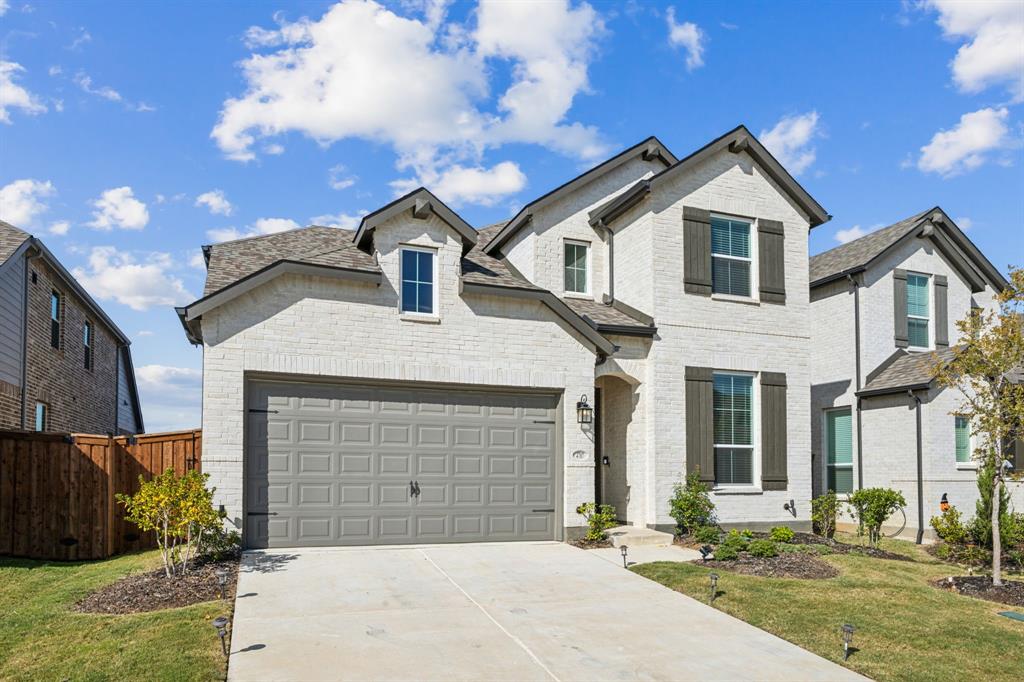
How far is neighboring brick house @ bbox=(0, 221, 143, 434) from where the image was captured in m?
17.1

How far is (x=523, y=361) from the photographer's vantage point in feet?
47.2

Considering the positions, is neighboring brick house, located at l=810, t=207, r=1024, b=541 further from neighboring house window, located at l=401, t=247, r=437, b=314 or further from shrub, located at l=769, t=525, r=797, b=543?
neighboring house window, located at l=401, t=247, r=437, b=314

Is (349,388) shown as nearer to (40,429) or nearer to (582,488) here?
(582,488)

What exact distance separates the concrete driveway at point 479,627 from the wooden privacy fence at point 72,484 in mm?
2543

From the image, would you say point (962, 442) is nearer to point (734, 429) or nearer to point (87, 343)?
point (734, 429)

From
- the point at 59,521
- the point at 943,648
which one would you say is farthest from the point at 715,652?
the point at 59,521

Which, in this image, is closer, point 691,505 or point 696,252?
point 691,505

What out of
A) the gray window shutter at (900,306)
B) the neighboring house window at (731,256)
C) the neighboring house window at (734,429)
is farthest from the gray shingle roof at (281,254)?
the gray window shutter at (900,306)

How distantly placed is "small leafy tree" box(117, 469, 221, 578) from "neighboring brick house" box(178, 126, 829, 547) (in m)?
1.03

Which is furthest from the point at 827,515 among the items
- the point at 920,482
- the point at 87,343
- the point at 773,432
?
the point at 87,343

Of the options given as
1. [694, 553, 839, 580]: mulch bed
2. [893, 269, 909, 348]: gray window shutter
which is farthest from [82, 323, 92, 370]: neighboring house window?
[893, 269, 909, 348]: gray window shutter

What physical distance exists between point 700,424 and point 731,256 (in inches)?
143

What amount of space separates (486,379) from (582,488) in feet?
8.49

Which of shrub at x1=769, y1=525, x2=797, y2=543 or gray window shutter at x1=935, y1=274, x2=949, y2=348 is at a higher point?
gray window shutter at x1=935, y1=274, x2=949, y2=348
